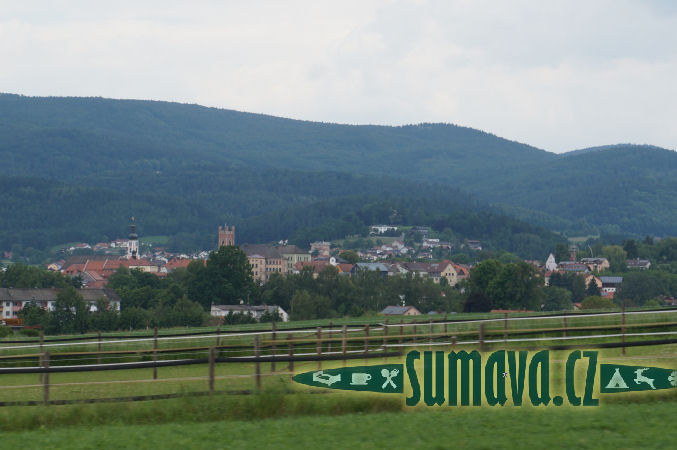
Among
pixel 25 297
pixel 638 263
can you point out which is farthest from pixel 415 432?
pixel 638 263

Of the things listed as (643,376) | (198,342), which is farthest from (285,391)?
(198,342)

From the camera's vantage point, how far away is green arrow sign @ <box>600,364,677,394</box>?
17219mm

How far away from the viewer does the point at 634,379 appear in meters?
17.6

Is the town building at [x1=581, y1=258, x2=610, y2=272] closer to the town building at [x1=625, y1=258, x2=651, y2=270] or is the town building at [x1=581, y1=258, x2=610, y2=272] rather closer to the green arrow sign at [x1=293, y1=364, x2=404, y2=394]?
the town building at [x1=625, y1=258, x2=651, y2=270]

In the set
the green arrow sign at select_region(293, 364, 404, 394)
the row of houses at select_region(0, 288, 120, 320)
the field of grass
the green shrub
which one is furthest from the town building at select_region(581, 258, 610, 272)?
the field of grass

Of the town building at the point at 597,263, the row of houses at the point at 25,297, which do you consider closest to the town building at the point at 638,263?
the town building at the point at 597,263

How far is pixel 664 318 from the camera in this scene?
32281mm

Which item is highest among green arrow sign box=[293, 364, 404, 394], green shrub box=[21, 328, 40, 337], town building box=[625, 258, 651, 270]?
town building box=[625, 258, 651, 270]

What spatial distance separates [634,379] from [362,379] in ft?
16.5

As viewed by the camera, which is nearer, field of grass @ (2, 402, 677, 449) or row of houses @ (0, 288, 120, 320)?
field of grass @ (2, 402, 677, 449)

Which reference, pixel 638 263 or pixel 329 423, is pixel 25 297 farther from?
pixel 638 263

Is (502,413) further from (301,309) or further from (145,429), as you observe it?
(301,309)

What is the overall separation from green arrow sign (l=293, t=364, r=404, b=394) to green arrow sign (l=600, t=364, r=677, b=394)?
3.70 metres

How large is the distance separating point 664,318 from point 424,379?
1792 cm
